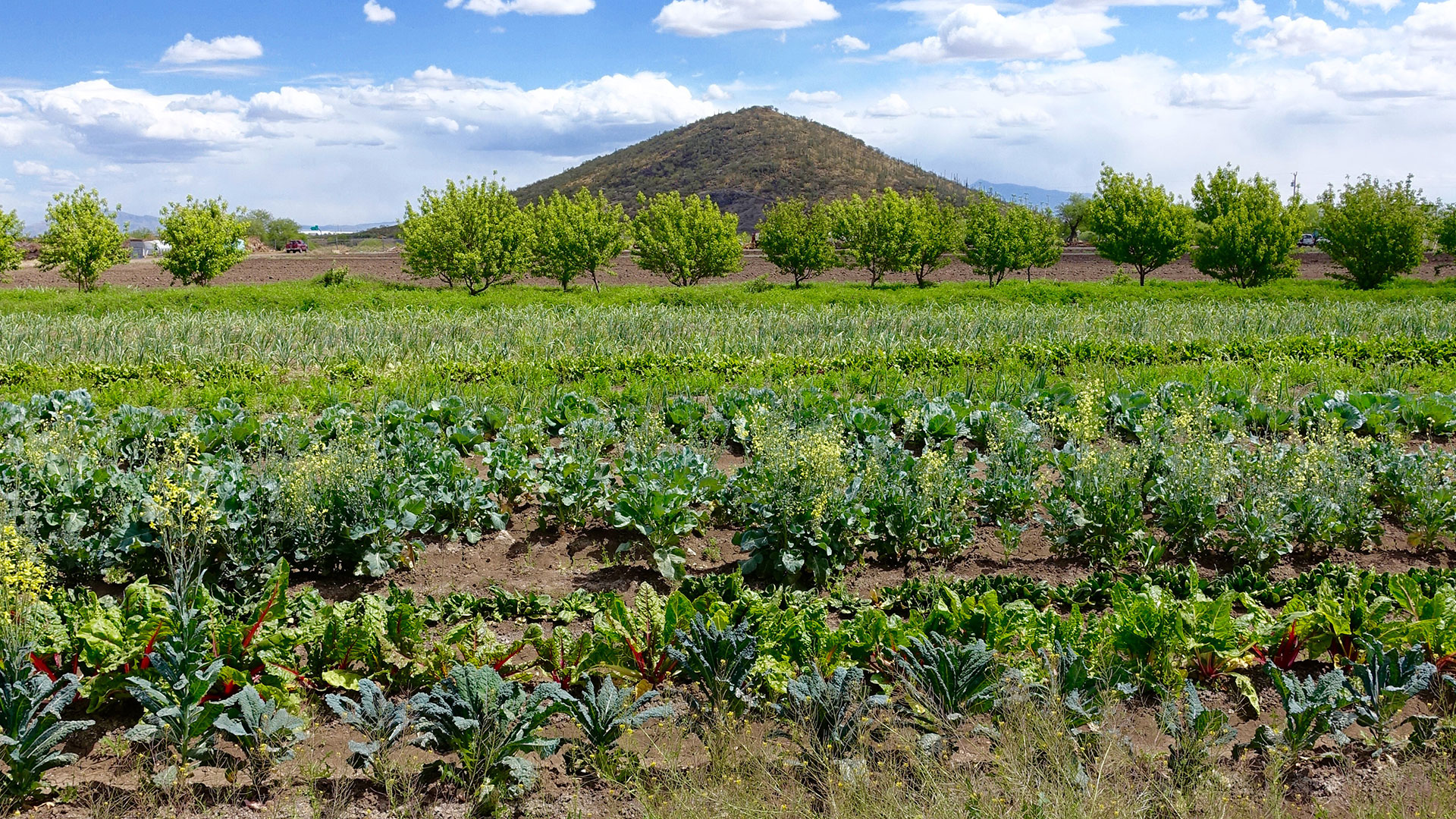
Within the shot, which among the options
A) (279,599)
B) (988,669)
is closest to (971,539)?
(988,669)

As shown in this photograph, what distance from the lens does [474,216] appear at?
3416 centimetres

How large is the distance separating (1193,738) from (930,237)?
36.5 metres

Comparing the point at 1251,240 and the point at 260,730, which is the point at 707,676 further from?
the point at 1251,240

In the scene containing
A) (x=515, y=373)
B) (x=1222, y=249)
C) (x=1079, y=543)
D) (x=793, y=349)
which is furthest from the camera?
(x=1222, y=249)

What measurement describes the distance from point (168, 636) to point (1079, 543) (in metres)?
4.93

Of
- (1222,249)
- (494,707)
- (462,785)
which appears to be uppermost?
(1222,249)

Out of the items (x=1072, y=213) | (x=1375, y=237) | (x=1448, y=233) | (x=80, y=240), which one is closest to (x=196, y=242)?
(x=80, y=240)

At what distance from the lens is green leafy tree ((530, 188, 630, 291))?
119 feet

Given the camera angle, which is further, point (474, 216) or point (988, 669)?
point (474, 216)

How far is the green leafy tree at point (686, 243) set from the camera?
125ft

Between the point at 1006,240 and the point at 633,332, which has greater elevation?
the point at 1006,240

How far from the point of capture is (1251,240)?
3334 cm

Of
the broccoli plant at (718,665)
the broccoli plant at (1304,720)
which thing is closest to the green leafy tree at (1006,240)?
the broccoli plant at (1304,720)

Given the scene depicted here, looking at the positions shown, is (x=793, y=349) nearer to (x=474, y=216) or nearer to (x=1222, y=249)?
(x=474, y=216)
